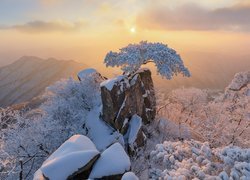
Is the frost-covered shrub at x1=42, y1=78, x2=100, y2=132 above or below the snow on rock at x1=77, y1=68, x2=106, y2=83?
below

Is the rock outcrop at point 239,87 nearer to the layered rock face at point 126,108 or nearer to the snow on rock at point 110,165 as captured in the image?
the layered rock face at point 126,108

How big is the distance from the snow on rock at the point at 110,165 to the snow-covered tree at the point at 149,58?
1987 centimetres

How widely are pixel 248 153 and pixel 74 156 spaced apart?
6677mm

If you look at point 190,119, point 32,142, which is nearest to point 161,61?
point 190,119

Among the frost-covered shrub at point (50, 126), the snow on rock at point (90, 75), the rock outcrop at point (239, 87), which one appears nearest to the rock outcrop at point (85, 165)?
the frost-covered shrub at point (50, 126)

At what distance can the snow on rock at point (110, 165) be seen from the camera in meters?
12.6

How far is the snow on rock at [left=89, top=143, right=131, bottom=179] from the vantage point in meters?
12.6

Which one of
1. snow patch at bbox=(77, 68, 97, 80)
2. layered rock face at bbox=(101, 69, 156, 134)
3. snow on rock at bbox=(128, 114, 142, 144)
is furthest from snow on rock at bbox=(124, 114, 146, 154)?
snow patch at bbox=(77, 68, 97, 80)

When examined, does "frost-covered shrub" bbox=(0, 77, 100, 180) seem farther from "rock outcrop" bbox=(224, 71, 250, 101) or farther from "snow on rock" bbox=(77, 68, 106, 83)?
"rock outcrop" bbox=(224, 71, 250, 101)

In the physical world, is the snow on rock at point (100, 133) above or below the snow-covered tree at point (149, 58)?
below

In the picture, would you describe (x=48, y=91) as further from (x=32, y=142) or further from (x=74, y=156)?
(x=74, y=156)

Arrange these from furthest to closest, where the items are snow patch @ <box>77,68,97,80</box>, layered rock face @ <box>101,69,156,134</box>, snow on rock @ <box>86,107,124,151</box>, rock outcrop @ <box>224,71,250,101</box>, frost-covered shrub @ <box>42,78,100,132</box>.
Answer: rock outcrop @ <box>224,71,250,101</box> < snow patch @ <box>77,68,97,80</box> < frost-covered shrub @ <box>42,78,100,132</box> < layered rock face @ <box>101,69,156,134</box> < snow on rock @ <box>86,107,124,151</box>

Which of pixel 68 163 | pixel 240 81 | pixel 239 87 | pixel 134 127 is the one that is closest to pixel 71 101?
pixel 134 127

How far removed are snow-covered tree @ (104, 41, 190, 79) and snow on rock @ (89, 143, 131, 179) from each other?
65.2 feet
